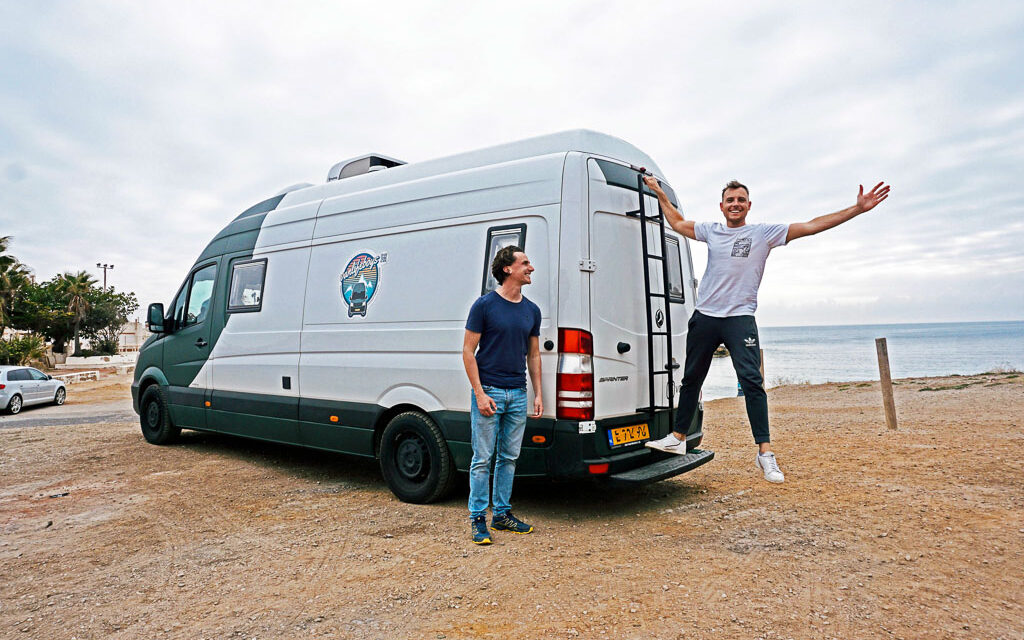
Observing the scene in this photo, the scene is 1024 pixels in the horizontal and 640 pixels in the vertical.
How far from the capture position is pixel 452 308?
207 inches

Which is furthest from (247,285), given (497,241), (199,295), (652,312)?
(652,312)

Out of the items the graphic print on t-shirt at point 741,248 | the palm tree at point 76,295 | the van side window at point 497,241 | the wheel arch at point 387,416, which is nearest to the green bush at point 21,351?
the palm tree at point 76,295

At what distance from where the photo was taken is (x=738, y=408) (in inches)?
528

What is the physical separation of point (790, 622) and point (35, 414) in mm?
19010

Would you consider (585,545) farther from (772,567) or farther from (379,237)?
(379,237)

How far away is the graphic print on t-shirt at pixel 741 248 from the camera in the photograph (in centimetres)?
460

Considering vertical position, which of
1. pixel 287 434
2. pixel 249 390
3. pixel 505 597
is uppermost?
pixel 249 390

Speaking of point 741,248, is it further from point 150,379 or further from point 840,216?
point 150,379

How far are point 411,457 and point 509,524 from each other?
1244mm

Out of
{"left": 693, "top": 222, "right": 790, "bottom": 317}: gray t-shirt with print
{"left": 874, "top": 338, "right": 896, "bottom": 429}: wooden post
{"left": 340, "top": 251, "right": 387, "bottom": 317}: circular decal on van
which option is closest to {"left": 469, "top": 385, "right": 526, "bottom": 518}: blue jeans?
{"left": 693, "top": 222, "right": 790, "bottom": 317}: gray t-shirt with print

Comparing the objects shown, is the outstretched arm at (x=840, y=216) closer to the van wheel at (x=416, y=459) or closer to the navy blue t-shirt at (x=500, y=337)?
the navy blue t-shirt at (x=500, y=337)

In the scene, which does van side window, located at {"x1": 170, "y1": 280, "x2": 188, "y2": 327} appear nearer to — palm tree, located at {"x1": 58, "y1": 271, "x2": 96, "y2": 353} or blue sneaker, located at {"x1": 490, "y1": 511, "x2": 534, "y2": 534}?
blue sneaker, located at {"x1": 490, "y1": 511, "x2": 534, "y2": 534}

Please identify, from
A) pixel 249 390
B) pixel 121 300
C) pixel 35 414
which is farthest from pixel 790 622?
pixel 121 300

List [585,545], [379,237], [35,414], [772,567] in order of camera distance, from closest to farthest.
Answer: [772,567] < [585,545] < [379,237] < [35,414]
